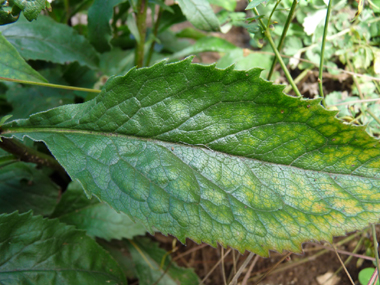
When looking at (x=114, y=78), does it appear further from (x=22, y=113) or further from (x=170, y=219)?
(x=22, y=113)

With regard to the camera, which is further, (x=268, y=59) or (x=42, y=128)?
(x=268, y=59)

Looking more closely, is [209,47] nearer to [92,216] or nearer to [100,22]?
[100,22]

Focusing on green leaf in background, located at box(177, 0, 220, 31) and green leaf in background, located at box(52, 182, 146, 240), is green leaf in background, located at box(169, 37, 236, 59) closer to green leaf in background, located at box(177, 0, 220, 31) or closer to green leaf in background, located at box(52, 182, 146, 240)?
green leaf in background, located at box(177, 0, 220, 31)

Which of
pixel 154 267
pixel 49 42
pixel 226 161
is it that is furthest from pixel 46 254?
pixel 49 42

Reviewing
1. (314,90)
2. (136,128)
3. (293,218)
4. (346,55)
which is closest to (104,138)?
(136,128)

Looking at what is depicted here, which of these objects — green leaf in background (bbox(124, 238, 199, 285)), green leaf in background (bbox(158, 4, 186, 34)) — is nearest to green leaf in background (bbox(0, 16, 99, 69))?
green leaf in background (bbox(158, 4, 186, 34))

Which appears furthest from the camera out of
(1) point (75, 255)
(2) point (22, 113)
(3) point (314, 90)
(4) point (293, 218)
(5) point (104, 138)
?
(3) point (314, 90)
